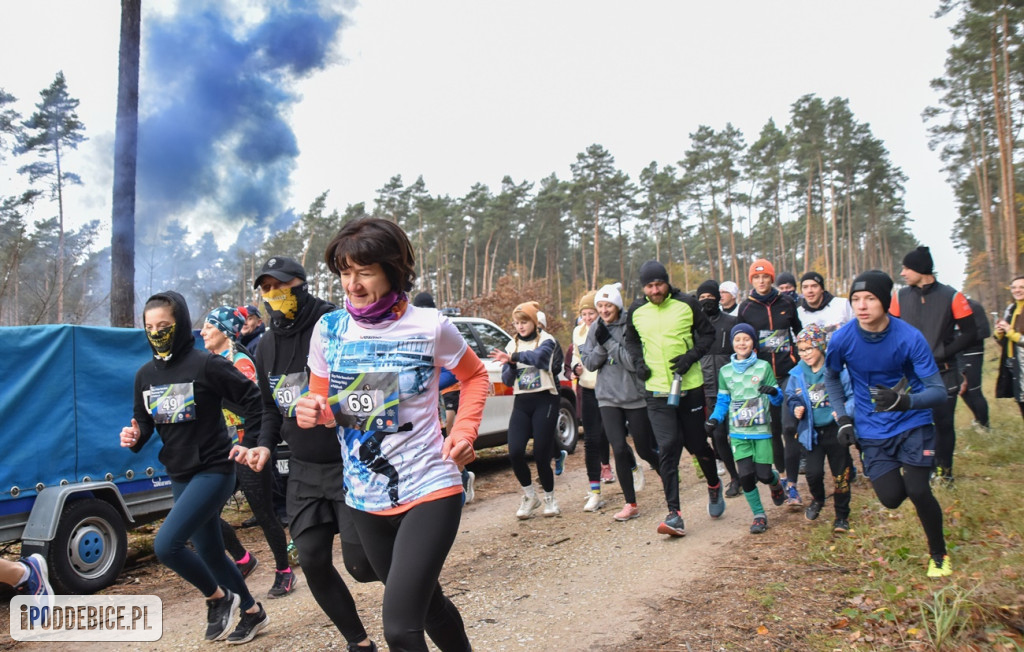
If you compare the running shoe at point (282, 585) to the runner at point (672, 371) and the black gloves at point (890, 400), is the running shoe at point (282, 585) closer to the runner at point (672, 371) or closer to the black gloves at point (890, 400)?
the runner at point (672, 371)

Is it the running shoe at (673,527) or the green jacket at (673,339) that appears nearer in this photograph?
the running shoe at (673,527)

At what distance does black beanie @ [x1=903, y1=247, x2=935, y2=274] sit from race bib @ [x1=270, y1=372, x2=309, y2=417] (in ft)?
17.6

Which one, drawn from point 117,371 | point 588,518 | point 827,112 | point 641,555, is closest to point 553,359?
point 588,518

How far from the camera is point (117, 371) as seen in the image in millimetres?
6434

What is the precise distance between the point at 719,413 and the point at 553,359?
5.45 ft

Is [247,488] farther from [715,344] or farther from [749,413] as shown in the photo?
[715,344]

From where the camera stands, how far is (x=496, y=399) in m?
9.68

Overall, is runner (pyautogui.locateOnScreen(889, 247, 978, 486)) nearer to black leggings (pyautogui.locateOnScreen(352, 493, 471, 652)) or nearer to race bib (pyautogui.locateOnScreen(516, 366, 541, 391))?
race bib (pyautogui.locateOnScreen(516, 366, 541, 391))

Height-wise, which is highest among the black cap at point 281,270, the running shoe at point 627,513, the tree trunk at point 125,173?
the tree trunk at point 125,173

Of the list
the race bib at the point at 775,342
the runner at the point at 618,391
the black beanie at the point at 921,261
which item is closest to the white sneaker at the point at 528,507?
the runner at the point at 618,391

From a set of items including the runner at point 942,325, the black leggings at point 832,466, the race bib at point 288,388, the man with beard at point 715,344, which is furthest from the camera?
the man with beard at point 715,344

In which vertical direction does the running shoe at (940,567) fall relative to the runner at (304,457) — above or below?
below

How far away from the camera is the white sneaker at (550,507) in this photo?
7.14 m

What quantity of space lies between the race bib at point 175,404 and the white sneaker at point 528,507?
3794mm
